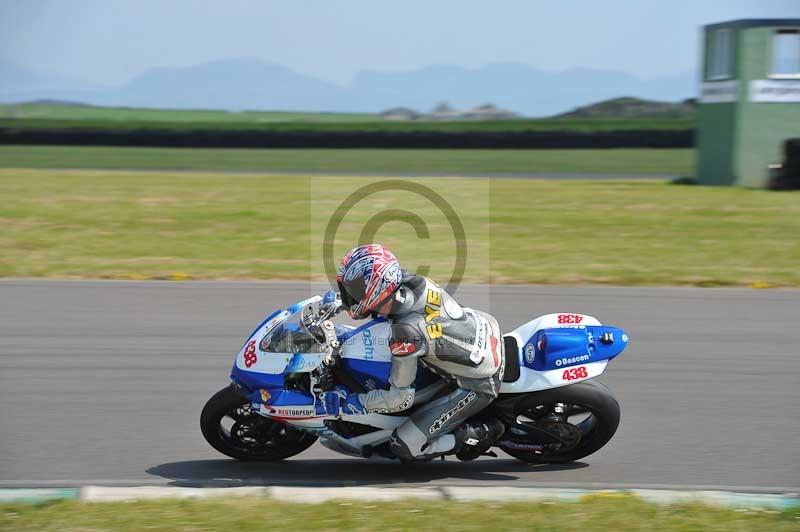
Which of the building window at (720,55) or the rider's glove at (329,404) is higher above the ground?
the building window at (720,55)

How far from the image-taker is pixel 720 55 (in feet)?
76.7

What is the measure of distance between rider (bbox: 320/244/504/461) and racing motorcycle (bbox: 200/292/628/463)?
0.10m

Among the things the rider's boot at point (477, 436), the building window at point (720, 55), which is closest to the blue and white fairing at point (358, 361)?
the rider's boot at point (477, 436)

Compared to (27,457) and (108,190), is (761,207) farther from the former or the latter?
(27,457)

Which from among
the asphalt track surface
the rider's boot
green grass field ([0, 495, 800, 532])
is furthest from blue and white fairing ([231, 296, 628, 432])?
green grass field ([0, 495, 800, 532])

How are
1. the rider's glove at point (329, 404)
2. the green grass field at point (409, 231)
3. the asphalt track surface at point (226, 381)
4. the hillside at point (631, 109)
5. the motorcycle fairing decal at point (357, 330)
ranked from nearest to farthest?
the rider's glove at point (329, 404), the motorcycle fairing decal at point (357, 330), the asphalt track surface at point (226, 381), the green grass field at point (409, 231), the hillside at point (631, 109)

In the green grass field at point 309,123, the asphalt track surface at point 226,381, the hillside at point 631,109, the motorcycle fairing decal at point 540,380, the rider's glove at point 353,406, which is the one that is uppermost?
the hillside at point 631,109

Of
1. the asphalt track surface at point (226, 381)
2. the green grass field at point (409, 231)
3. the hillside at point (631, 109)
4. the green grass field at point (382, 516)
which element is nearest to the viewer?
the green grass field at point (382, 516)

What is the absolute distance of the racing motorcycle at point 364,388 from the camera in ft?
18.2

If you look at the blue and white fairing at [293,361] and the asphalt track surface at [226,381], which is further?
the asphalt track surface at [226,381]

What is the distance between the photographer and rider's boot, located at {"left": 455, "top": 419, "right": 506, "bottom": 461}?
18.7 ft

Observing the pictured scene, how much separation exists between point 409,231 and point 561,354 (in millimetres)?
10852

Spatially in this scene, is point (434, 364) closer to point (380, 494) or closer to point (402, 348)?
point (402, 348)

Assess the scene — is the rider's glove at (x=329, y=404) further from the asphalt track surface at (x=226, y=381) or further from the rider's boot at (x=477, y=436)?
the rider's boot at (x=477, y=436)
